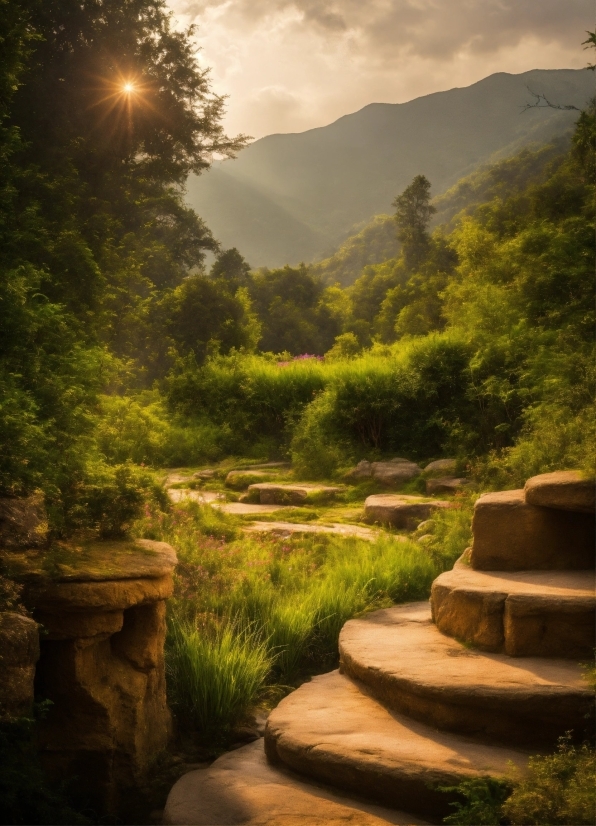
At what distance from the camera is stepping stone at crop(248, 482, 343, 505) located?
9.51 metres

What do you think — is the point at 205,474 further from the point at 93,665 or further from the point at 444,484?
the point at 93,665

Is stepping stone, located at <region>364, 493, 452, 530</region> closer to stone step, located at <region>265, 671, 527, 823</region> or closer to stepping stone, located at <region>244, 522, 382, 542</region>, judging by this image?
stepping stone, located at <region>244, 522, 382, 542</region>

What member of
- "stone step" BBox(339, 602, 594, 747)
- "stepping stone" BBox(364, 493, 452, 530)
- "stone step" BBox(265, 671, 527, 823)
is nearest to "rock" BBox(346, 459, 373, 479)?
"stepping stone" BBox(364, 493, 452, 530)

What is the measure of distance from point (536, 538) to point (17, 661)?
3114 mm

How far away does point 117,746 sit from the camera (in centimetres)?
368

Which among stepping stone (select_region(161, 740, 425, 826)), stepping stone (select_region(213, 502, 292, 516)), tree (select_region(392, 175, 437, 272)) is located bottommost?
stepping stone (select_region(161, 740, 425, 826))

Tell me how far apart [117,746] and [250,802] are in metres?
0.77

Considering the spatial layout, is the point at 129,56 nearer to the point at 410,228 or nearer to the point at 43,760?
the point at 43,760

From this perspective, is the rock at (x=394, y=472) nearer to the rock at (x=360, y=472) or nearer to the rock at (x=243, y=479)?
the rock at (x=360, y=472)

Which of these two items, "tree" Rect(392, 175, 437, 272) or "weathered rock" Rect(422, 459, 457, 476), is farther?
"tree" Rect(392, 175, 437, 272)

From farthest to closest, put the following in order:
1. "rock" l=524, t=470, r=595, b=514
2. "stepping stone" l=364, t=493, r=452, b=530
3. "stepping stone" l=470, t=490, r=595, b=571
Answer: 1. "stepping stone" l=364, t=493, r=452, b=530
2. "stepping stone" l=470, t=490, r=595, b=571
3. "rock" l=524, t=470, r=595, b=514

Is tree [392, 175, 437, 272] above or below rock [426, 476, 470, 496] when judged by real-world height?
above

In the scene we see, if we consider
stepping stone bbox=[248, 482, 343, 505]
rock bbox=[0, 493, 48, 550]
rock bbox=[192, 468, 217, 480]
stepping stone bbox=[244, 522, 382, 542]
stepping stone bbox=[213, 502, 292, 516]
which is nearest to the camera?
rock bbox=[0, 493, 48, 550]

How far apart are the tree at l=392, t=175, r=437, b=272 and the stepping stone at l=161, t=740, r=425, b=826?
98.2 ft
